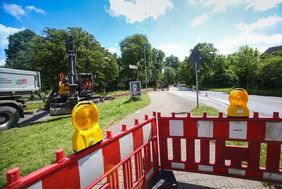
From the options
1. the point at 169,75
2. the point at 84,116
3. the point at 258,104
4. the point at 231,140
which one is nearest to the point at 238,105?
the point at 231,140

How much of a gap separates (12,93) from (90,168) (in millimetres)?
11674

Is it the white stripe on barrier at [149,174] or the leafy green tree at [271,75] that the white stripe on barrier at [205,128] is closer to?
the white stripe on barrier at [149,174]

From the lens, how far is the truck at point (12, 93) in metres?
11.0

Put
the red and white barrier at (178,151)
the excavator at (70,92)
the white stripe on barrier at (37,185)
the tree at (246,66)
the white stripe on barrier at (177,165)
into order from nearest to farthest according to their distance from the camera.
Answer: the white stripe on barrier at (37,185) < the red and white barrier at (178,151) < the white stripe on barrier at (177,165) < the excavator at (70,92) < the tree at (246,66)

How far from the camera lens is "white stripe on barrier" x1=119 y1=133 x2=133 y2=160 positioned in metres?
2.82

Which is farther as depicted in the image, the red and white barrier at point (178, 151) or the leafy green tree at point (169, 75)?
the leafy green tree at point (169, 75)

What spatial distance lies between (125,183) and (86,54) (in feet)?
98.6

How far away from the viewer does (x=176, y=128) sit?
3.61 m

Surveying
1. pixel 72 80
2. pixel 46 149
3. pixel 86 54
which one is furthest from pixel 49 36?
pixel 46 149

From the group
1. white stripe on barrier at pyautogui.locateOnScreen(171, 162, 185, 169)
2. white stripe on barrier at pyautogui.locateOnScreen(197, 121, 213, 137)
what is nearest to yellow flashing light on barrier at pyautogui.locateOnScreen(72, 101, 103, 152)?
white stripe on barrier at pyautogui.locateOnScreen(197, 121, 213, 137)

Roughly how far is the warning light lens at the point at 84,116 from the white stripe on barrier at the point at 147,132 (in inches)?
49.3

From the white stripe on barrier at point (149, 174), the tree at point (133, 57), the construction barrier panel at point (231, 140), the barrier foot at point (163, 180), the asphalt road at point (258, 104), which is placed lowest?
Result: the asphalt road at point (258, 104)

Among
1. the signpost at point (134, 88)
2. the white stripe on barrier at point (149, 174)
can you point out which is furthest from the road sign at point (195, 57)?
the white stripe on barrier at point (149, 174)

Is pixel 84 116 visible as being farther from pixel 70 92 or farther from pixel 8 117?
pixel 70 92
